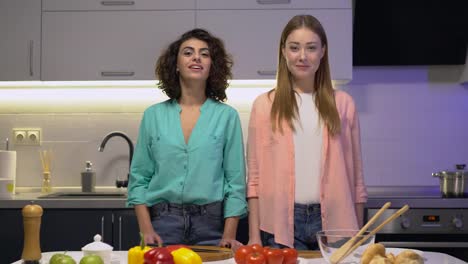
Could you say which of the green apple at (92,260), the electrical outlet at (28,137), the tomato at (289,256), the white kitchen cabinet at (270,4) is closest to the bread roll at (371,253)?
the tomato at (289,256)

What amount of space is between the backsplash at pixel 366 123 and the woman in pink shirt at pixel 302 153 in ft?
3.97

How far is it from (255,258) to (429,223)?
1.61m

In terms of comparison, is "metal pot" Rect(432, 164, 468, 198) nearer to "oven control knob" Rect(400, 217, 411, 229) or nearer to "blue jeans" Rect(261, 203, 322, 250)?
"oven control knob" Rect(400, 217, 411, 229)

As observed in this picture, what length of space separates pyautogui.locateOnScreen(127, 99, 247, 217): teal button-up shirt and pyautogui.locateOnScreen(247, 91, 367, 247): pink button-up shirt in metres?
0.09

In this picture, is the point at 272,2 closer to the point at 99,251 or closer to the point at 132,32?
the point at 132,32

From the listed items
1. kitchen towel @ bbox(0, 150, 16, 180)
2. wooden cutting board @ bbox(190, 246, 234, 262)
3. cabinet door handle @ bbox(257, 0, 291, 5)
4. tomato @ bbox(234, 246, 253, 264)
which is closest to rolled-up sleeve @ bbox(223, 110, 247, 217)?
wooden cutting board @ bbox(190, 246, 234, 262)

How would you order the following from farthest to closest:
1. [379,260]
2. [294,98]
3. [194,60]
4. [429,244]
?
1. [429,244]
2. [194,60]
3. [294,98]
4. [379,260]

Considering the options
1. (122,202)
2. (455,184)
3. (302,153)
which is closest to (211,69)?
(302,153)

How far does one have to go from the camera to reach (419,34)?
3.42 metres

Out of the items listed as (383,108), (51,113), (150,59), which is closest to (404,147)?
(383,108)

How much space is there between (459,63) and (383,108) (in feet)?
1.42

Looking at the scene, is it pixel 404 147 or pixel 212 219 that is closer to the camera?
pixel 212 219

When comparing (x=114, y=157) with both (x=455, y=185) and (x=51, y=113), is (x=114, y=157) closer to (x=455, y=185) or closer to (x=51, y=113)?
(x=51, y=113)

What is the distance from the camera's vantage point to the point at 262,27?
3270mm
